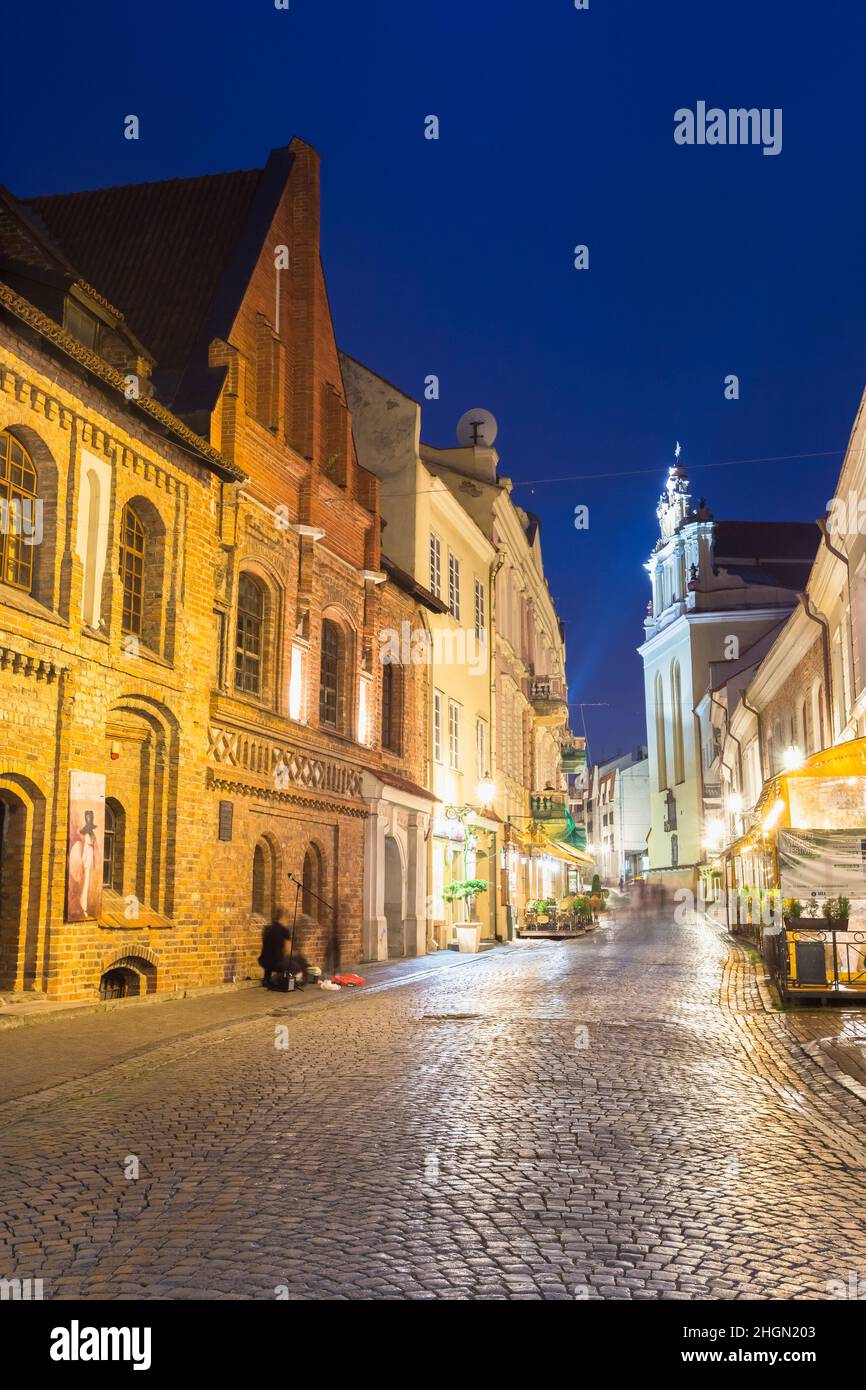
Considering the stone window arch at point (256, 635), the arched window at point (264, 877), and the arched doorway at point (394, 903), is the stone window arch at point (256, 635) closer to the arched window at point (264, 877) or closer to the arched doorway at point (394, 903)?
the arched window at point (264, 877)

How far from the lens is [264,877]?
21.3 metres

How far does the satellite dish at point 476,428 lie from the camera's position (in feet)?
137

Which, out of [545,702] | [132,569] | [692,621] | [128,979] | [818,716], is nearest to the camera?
[128,979]

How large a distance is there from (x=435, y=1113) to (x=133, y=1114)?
2.13 meters

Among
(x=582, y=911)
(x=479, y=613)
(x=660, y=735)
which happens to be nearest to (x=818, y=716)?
(x=479, y=613)

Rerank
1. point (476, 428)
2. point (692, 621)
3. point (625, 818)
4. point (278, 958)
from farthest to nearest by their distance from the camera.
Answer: point (625, 818), point (692, 621), point (476, 428), point (278, 958)

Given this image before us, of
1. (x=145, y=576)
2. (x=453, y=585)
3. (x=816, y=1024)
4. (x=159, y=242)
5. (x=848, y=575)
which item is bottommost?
(x=816, y=1024)

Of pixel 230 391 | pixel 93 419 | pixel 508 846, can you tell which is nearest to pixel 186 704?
pixel 93 419

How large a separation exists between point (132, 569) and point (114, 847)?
3994mm

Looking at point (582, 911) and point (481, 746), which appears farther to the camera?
point (582, 911)

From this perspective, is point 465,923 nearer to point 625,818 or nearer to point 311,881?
point 311,881

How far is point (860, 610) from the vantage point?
2344cm

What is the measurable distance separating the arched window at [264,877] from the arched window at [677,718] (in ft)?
214
